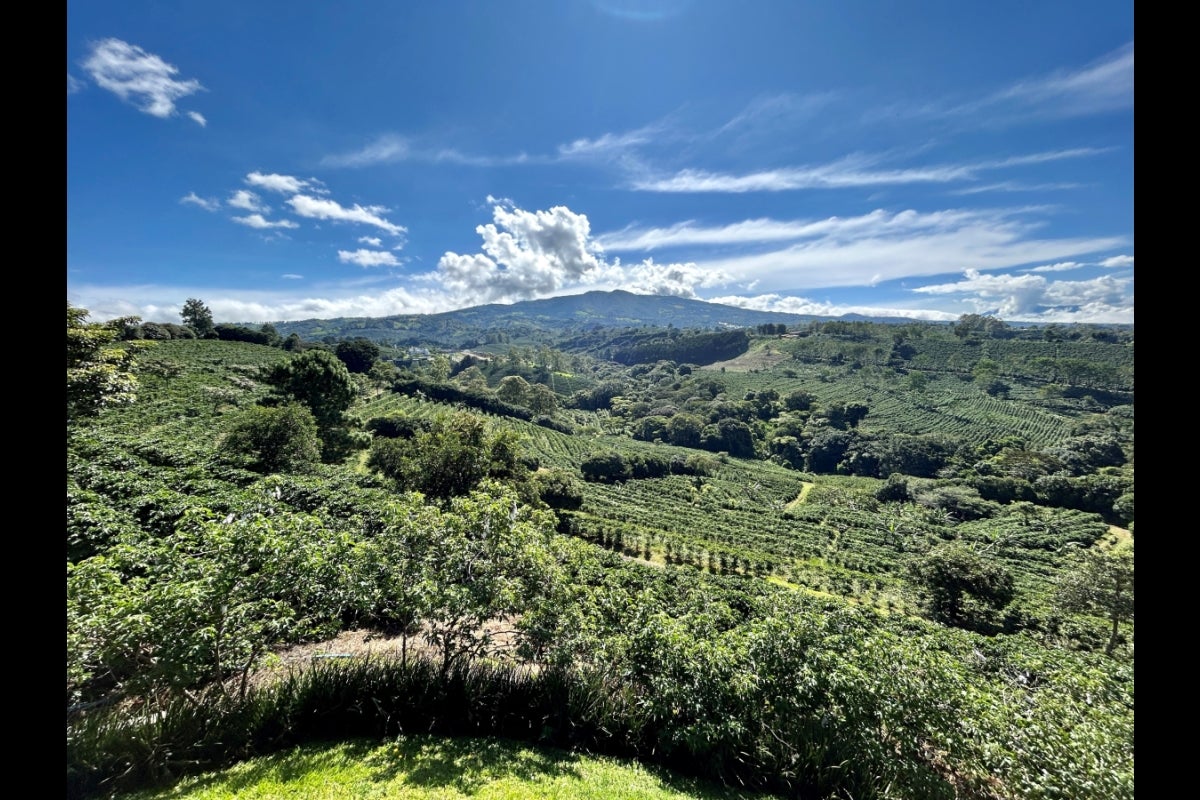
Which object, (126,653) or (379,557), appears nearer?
(126,653)

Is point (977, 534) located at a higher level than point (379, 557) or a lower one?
lower

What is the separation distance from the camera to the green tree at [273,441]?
84.9 feet

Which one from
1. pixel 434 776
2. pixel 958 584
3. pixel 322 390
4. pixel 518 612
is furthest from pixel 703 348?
pixel 434 776

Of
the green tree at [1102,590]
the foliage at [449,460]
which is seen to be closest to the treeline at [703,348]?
the foliage at [449,460]

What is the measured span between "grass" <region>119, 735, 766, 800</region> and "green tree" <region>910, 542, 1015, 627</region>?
26.8 m

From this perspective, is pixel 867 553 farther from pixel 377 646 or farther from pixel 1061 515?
pixel 377 646

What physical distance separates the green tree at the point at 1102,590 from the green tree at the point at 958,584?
9.03ft

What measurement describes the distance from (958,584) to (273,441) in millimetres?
41695

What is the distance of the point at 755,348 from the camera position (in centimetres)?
15950

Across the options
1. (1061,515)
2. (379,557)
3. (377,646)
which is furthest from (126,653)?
(1061,515)
